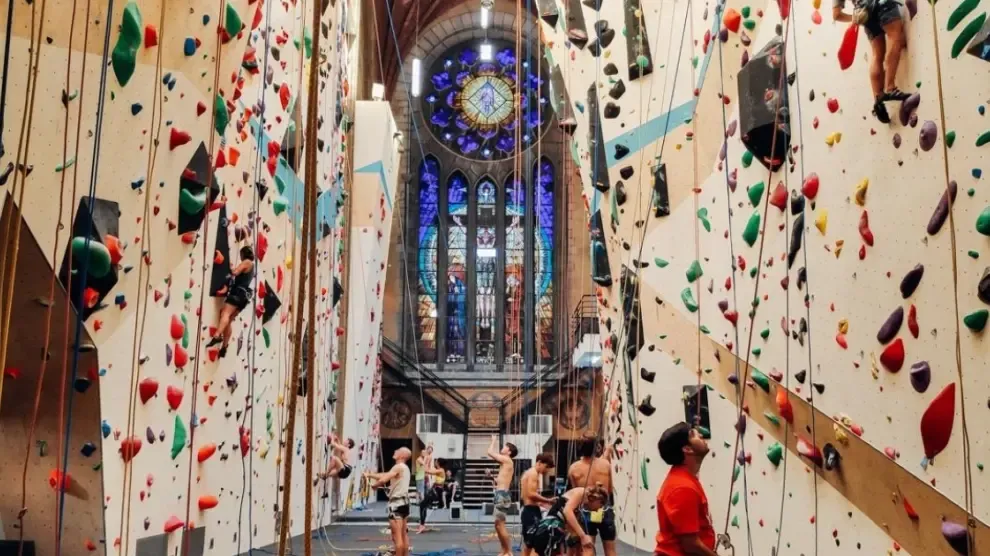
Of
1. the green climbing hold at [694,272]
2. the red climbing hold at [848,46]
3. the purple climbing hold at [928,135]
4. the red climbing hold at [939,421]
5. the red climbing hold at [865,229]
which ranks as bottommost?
the red climbing hold at [939,421]

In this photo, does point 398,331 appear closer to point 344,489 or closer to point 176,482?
point 344,489

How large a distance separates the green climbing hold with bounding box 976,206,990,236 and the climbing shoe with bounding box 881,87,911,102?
54cm

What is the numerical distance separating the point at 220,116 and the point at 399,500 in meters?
2.91

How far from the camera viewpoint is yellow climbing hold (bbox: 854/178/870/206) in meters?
3.22

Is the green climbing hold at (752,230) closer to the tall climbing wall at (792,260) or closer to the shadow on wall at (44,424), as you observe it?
the tall climbing wall at (792,260)

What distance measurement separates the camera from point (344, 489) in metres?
10.6

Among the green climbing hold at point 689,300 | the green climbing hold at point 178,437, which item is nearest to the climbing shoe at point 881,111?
the green climbing hold at point 689,300

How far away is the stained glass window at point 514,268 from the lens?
17.6 metres

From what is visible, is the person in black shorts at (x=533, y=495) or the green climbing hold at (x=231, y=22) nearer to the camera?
the green climbing hold at (x=231, y=22)

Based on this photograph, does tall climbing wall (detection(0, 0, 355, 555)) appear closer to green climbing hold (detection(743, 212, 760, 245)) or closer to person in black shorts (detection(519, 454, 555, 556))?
person in black shorts (detection(519, 454, 555, 556))

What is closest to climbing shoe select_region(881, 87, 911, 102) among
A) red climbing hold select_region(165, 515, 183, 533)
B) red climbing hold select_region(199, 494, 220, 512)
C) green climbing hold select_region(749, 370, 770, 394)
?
green climbing hold select_region(749, 370, 770, 394)

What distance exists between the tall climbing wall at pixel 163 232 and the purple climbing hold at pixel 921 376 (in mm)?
1968

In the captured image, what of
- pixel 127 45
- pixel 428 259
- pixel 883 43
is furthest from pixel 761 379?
pixel 428 259

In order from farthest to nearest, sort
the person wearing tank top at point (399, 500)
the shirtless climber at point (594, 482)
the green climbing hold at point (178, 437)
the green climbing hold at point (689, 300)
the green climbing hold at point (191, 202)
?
the person wearing tank top at point (399, 500) → the green climbing hold at point (689, 300) → the shirtless climber at point (594, 482) → the green climbing hold at point (178, 437) → the green climbing hold at point (191, 202)
